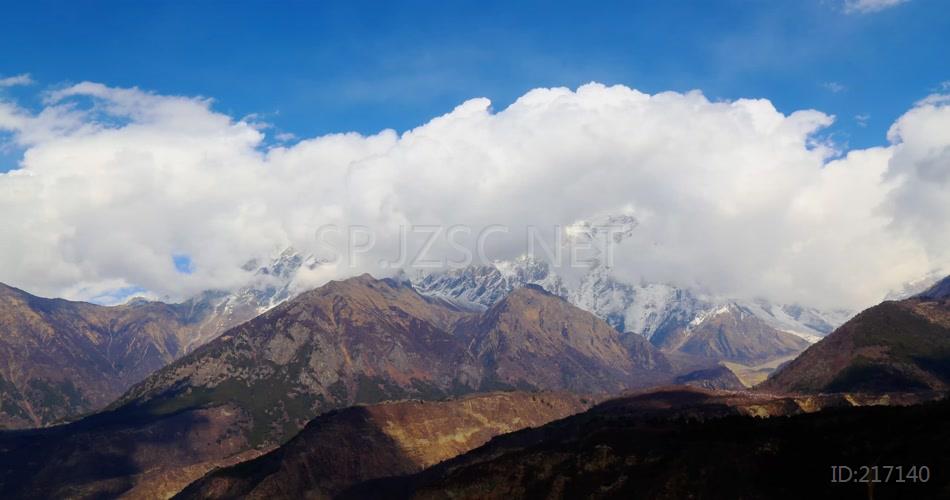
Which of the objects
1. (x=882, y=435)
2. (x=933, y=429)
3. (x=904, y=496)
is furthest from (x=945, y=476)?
(x=882, y=435)

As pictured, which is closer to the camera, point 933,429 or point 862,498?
point 862,498

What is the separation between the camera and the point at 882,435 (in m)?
190

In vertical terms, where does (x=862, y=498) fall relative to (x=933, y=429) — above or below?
below

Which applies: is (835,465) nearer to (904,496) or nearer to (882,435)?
(882,435)

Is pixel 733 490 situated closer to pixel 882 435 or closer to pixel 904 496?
pixel 882 435

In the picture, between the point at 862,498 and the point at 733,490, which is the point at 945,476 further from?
→ the point at 733,490

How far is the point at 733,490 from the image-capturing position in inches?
7633

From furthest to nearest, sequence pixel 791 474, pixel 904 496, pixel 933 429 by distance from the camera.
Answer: pixel 791 474 < pixel 933 429 < pixel 904 496

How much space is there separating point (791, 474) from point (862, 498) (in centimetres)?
3380

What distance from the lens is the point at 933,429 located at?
174m

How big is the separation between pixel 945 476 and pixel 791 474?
4319 cm

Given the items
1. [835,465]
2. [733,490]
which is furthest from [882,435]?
[733,490]

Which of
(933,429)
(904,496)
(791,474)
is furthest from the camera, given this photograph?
(791,474)

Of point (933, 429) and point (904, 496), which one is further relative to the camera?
point (933, 429)
